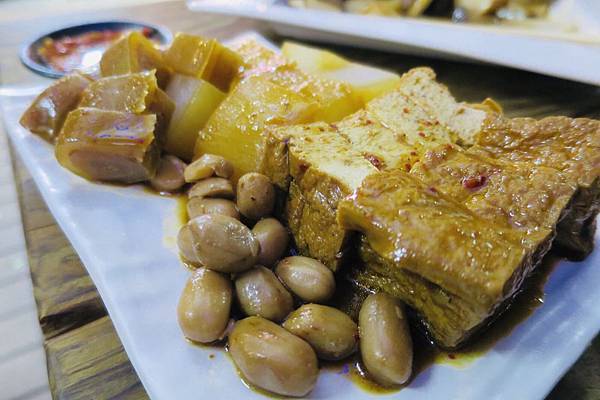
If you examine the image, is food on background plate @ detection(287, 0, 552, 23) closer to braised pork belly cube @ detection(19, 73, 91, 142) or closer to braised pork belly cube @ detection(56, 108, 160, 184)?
braised pork belly cube @ detection(19, 73, 91, 142)

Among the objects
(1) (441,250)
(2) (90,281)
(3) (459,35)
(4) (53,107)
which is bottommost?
(2) (90,281)

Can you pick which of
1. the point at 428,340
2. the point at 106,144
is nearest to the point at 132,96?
the point at 106,144

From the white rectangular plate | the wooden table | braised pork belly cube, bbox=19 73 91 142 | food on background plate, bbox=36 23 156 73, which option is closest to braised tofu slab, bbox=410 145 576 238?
the wooden table

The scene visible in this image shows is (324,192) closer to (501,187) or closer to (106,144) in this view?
(501,187)

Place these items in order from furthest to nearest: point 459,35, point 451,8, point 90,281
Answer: point 451,8 < point 459,35 < point 90,281

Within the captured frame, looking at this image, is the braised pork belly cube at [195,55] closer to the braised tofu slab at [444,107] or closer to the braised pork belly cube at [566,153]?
the braised tofu slab at [444,107]

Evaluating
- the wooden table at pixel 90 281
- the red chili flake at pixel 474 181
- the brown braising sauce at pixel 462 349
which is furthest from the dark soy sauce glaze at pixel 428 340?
the red chili flake at pixel 474 181
